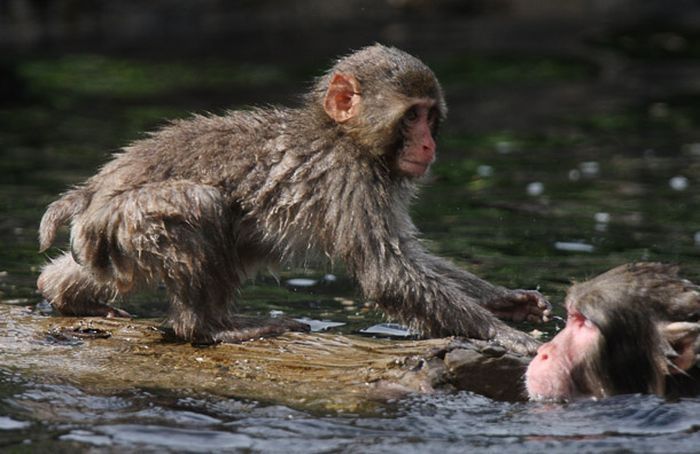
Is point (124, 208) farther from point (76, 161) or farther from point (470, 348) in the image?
point (76, 161)

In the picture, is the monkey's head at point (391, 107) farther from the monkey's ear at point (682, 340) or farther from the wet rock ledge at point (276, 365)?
the monkey's ear at point (682, 340)

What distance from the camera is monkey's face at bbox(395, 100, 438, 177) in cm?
704

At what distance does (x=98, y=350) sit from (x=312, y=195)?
1.37m

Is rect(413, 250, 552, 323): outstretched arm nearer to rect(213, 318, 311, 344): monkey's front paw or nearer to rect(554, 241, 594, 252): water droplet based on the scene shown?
rect(213, 318, 311, 344): monkey's front paw

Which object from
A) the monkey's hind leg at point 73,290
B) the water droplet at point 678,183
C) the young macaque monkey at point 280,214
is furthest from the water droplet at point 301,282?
the water droplet at point 678,183

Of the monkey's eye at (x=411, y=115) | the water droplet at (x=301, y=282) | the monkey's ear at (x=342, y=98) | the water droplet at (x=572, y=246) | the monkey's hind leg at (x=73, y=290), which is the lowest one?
the water droplet at (x=301, y=282)

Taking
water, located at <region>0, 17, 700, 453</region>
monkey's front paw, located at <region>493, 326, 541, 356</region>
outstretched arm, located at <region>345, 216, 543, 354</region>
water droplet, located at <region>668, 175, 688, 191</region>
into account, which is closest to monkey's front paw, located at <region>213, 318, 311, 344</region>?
outstretched arm, located at <region>345, 216, 543, 354</region>

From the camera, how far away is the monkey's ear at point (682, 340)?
19.0 ft

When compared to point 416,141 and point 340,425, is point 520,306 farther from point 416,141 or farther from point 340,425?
point 340,425

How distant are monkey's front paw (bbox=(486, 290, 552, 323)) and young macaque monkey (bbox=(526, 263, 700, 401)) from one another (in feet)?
3.00

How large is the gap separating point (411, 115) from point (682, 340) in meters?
1.97

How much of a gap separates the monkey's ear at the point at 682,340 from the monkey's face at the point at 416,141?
172 cm

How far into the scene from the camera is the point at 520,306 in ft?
23.4

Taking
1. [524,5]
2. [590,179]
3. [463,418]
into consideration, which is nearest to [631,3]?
[524,5]
